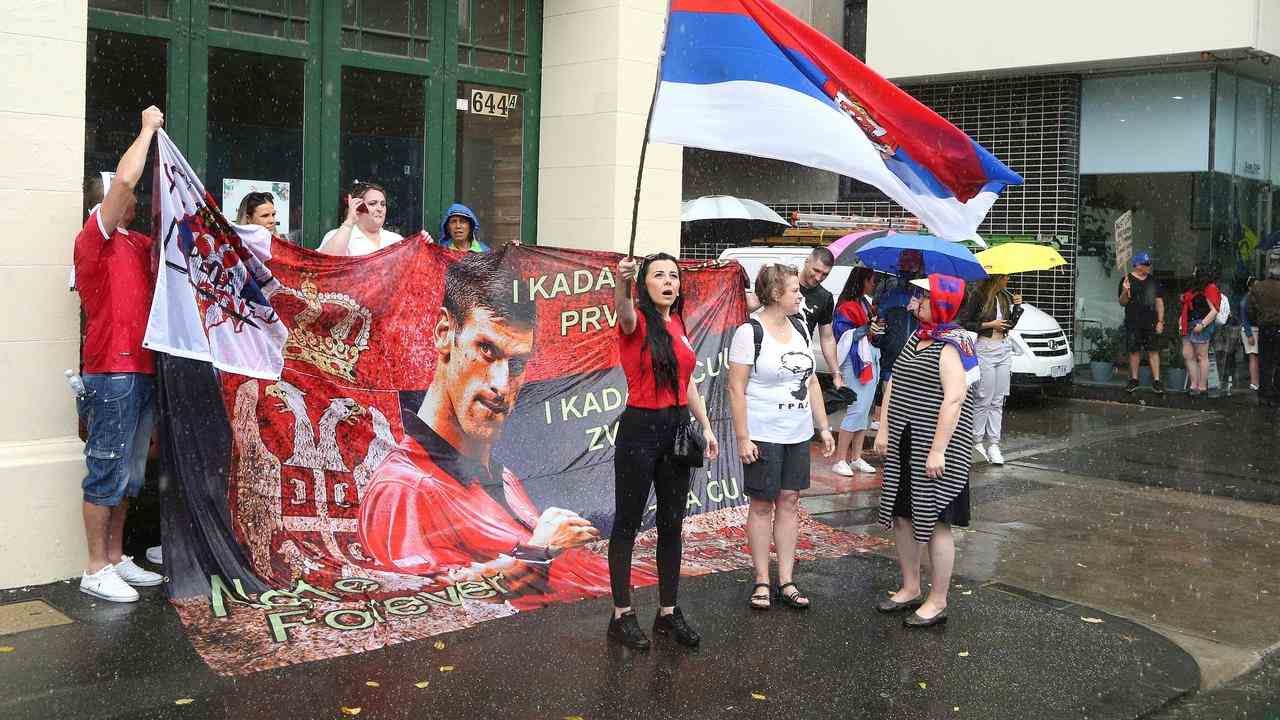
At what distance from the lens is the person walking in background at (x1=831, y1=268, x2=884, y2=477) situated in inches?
451

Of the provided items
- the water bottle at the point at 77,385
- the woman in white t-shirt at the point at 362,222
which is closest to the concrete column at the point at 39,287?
the water bottle at the point at 77,385

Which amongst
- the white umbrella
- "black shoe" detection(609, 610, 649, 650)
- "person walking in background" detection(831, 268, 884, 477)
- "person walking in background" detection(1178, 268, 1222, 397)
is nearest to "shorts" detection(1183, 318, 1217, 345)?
"person walking in background" detection(1178, 268, 1222, 397)

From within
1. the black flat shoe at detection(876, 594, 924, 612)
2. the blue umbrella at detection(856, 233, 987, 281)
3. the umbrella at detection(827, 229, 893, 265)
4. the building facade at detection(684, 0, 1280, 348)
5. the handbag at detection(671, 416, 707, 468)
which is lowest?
the black flat shoe at detection(876, 594, 924, 612)

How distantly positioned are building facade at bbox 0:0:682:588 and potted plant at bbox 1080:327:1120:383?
11.2m

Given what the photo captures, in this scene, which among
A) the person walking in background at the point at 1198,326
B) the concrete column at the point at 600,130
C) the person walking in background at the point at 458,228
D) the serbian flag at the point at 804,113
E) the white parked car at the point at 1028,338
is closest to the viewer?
the serbian flag at the point at 804,113

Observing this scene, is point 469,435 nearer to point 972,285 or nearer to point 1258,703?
point 1258,703

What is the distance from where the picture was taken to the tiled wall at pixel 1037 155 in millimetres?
20281

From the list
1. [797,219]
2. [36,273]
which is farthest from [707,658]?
[797,219]

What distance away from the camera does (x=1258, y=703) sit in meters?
5.88

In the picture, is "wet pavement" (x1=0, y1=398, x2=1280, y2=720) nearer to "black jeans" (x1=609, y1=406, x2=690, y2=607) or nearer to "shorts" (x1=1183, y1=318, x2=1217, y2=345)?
"black jeans" (x1=609, y1=406, x2=690, y2=607)

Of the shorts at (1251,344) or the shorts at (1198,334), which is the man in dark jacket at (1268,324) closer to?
the shorts at (1198,334)

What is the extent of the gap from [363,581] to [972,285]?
7227 millimetres

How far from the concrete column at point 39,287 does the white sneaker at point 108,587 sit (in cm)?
38

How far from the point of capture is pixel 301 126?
9367 mm
